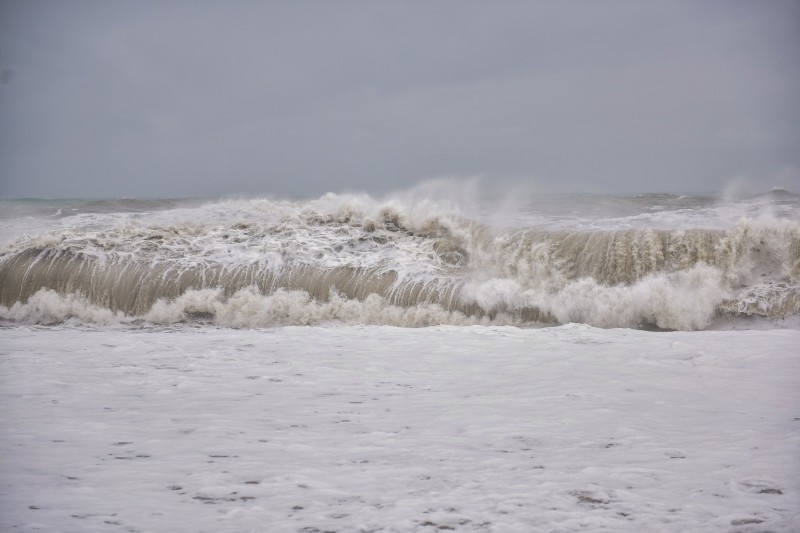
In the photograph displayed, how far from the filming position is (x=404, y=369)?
222 inches

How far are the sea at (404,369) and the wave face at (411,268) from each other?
1.3 inches

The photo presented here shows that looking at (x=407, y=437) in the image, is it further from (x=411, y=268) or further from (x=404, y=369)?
(x=411, y=268)

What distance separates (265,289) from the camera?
927 centimetres

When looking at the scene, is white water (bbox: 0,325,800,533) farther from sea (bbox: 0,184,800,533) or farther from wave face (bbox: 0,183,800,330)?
wave face (bbox: 0,183,800,330)

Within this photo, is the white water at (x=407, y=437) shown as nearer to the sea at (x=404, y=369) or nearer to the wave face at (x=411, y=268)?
the sea at (x=404, y=369)

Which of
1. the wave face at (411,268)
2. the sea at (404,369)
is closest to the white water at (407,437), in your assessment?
the sea at (404,369)

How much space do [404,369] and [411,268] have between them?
3.84 m

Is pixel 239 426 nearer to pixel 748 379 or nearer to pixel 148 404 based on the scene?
pixel 148 404

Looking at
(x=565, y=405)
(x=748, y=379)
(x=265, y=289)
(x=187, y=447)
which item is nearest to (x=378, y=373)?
(x=565, y=405)

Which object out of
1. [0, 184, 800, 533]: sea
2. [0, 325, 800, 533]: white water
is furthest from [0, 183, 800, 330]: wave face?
[0, 325, 800, 533]: white water

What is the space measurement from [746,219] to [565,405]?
18.0ft

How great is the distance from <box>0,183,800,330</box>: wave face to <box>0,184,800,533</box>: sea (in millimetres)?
32

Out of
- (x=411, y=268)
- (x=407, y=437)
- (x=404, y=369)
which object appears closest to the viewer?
(x=407, y=437)

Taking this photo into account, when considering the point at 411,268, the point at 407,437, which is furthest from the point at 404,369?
the point at 411,268
